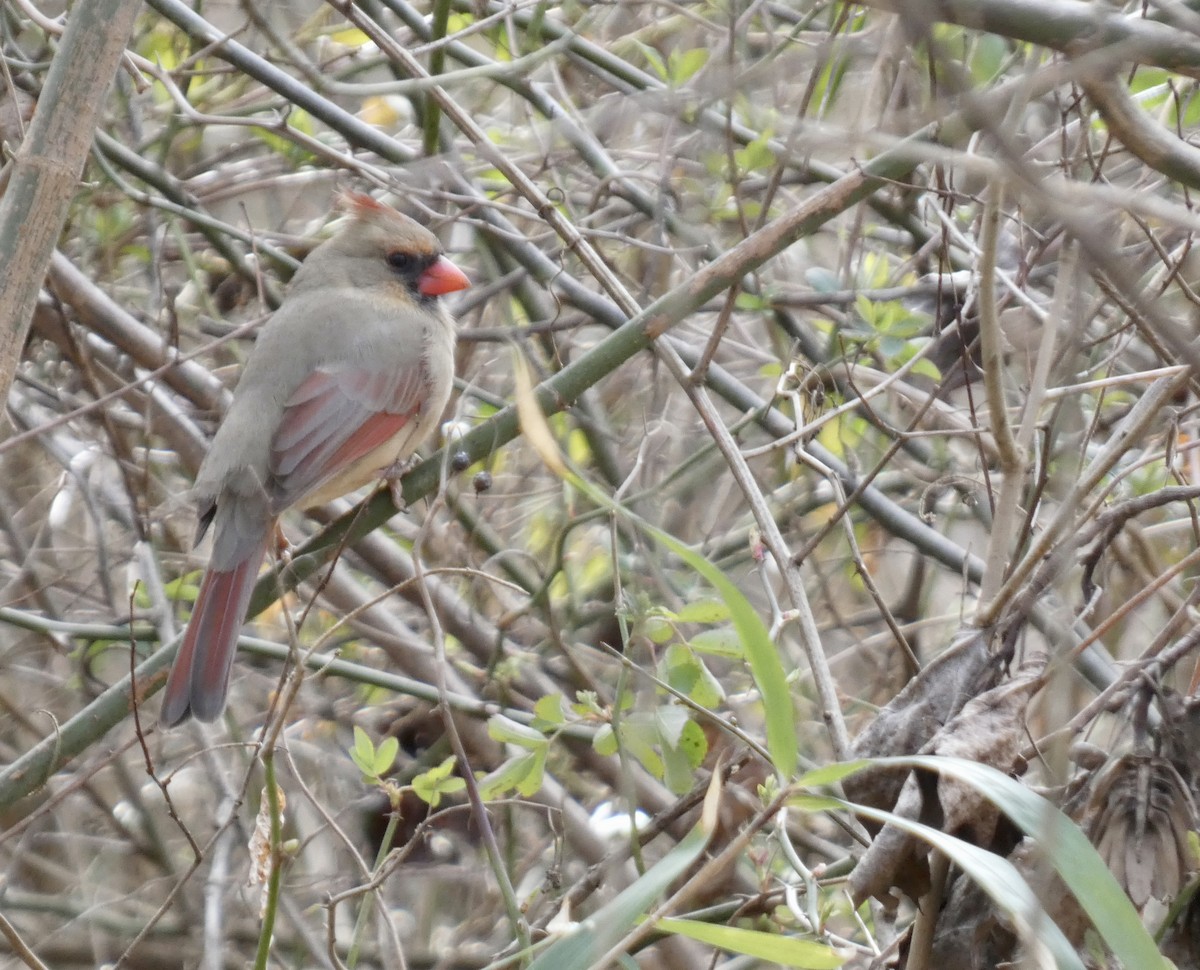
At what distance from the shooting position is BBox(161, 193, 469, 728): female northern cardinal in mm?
3260

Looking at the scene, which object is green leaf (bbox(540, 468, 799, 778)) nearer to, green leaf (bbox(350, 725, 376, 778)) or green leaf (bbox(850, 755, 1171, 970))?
green leaf (bbox(850, 755, 1171, 970))

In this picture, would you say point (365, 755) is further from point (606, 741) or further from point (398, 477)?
point (398, 477)

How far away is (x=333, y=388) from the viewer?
3615 mm

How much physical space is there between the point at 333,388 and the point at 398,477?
686mm

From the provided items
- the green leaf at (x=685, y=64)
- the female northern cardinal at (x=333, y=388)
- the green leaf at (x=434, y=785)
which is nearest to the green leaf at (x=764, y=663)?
the green leaf at (x=434, y=785)

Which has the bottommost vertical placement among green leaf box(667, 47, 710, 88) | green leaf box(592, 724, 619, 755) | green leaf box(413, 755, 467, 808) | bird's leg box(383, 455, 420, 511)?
green leaf box(413, 755, 467, 808)

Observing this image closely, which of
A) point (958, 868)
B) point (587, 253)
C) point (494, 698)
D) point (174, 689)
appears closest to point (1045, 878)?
point (958, 868)

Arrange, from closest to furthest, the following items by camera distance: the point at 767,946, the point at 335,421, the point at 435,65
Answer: the point at 767,946
the point at 435,65
the point at 335,421

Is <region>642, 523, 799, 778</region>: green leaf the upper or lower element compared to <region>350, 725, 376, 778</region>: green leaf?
upper

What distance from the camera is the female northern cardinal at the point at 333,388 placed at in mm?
3260

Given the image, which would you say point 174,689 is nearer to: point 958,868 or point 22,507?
point 958,868

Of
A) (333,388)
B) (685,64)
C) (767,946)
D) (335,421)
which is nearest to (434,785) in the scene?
(767,946)

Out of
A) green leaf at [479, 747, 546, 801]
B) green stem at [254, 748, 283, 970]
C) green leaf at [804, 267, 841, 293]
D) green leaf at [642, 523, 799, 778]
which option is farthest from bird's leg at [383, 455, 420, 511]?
green leaf at [642, 523, 799, 778]

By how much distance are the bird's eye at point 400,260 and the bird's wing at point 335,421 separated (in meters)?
0.43
